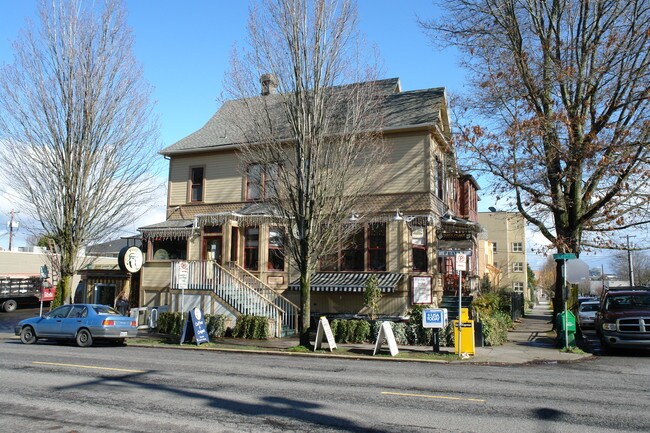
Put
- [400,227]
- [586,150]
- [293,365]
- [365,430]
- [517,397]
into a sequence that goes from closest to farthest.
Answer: [365,430] → [517,397] → [293,365] → [586,150] → [400,227]

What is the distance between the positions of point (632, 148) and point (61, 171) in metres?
20.6

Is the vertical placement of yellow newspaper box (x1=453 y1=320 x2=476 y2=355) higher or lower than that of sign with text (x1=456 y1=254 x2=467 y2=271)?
lower

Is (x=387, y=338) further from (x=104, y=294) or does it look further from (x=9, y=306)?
(x=9, y=306)

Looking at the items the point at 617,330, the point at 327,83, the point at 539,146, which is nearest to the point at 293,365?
the point at 327,83

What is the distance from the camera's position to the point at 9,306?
36.3 metres

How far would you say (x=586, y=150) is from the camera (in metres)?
18.1

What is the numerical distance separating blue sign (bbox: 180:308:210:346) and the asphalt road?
3718 mm

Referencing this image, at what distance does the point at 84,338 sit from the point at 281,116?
9.84 meters

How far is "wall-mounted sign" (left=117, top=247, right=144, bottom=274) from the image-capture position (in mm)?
23641

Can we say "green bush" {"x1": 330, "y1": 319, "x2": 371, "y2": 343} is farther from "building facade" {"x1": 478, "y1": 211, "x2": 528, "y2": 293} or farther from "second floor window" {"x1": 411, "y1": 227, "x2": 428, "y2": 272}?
"building facade" {"x1": 478, "y1": 211, "x2": 528, "y2": 293}

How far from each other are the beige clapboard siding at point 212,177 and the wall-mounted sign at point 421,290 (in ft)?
30.4

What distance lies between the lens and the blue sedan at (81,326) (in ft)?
→ 57.3

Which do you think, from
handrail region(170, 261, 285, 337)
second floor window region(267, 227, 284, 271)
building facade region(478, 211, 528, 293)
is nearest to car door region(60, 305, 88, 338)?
handrail region(170, 261, 285, 337)

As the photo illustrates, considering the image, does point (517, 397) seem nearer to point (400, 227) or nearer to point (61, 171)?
point (400, 227)
